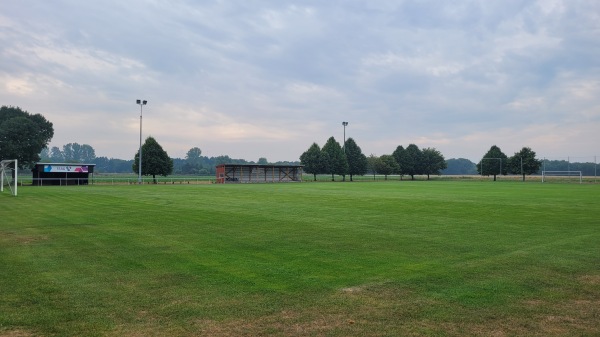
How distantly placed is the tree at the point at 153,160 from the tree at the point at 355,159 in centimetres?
4135

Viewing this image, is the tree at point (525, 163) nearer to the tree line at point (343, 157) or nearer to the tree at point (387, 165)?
the tree line at point (343, 157)

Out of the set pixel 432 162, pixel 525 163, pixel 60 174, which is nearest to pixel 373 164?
pixel 432 162

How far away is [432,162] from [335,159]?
34.3 m

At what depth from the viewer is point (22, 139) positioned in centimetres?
7419

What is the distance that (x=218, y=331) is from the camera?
5.27 metres

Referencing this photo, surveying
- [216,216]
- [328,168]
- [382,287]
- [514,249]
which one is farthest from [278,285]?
[328,168]

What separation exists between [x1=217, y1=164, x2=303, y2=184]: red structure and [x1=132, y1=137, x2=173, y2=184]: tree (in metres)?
9.40

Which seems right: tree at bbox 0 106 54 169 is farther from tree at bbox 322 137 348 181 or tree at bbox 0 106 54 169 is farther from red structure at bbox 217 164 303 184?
tree at bbox 322 137 348 181

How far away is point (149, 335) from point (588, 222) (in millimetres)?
16368

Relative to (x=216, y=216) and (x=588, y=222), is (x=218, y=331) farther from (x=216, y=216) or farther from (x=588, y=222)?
(x=588, y=222)

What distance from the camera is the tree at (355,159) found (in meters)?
97.7

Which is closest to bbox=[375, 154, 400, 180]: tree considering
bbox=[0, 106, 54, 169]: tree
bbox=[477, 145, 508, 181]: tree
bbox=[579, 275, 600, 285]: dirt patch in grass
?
bbox=[477, 145, 508, 181]: tree

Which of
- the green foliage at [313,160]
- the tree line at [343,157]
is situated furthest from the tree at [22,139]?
the green foliage at [313,160]

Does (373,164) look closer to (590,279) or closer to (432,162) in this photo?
(432,162)
